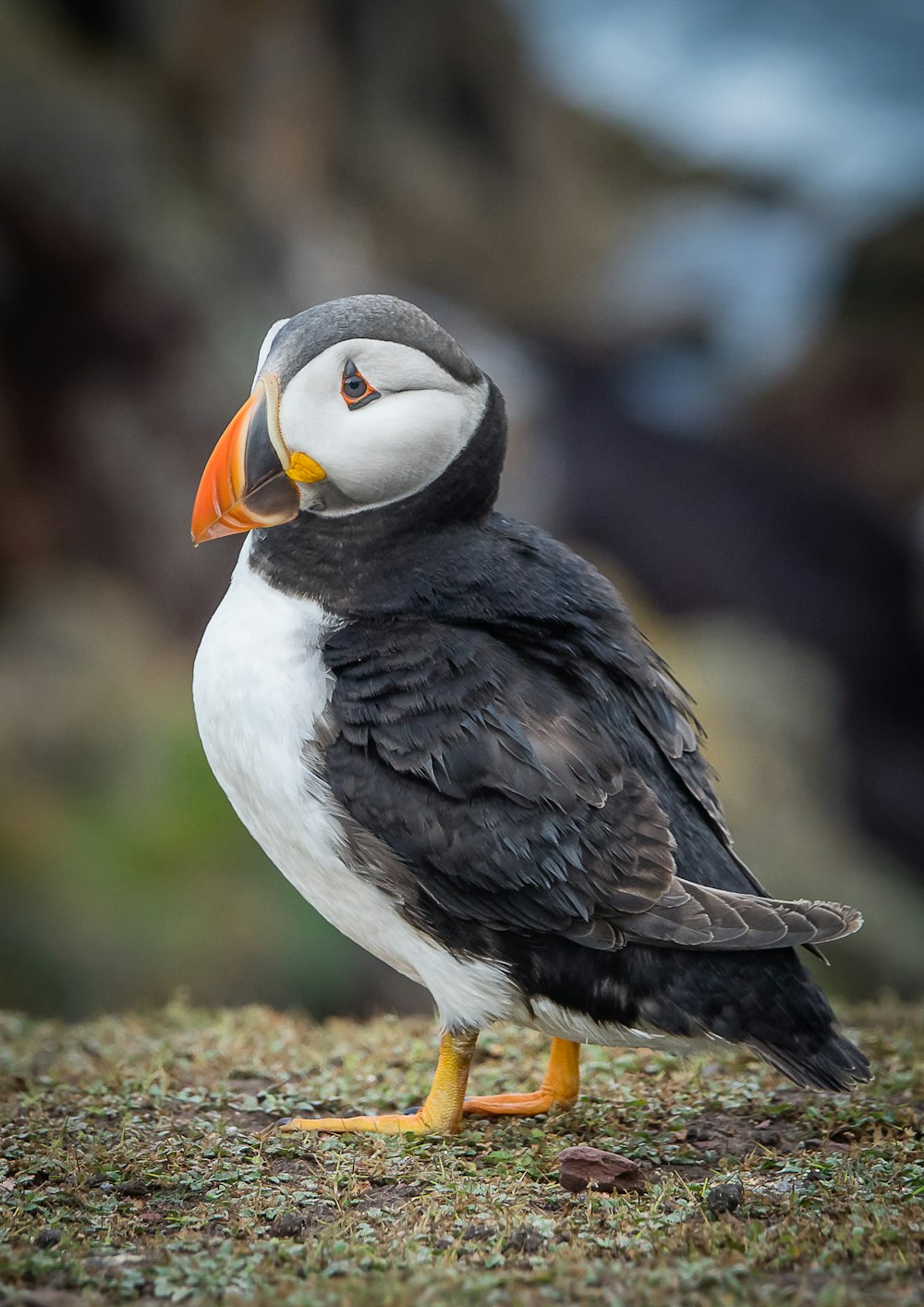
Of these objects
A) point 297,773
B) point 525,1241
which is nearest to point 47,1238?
point 525,1241

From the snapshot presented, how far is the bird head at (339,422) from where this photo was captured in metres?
3.84

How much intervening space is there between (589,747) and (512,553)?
26.6 inches

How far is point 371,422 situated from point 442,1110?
2021mm

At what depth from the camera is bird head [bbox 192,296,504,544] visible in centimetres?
384

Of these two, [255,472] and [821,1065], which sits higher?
[255,472]

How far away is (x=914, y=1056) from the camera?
4.93m

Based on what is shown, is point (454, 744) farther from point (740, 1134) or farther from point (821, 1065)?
point (740, 1134)

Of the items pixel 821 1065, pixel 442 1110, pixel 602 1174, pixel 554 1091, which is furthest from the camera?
pixel 554 1091

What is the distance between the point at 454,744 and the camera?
3.71 m

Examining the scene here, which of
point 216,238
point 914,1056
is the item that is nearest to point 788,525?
point 216,238

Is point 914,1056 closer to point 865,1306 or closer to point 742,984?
point 742,984

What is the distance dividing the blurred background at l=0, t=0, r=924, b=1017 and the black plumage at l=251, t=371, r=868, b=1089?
4896 millimetres

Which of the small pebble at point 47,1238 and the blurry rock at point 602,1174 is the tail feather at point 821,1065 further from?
the small pebble at point 47,1238

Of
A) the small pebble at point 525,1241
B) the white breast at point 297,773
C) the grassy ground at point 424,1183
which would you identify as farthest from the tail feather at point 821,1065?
the small pebble at point 525,1241
